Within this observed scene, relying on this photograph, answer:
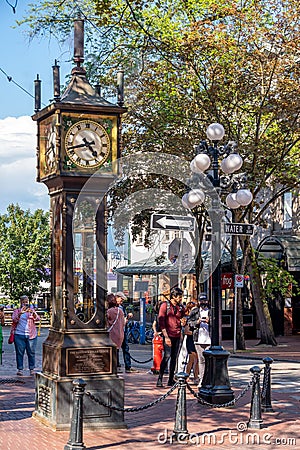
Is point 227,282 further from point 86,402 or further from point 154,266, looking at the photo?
point 86,402

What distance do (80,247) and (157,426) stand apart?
104 inches

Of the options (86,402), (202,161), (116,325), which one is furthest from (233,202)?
(86,402)

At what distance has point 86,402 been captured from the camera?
10430 mm

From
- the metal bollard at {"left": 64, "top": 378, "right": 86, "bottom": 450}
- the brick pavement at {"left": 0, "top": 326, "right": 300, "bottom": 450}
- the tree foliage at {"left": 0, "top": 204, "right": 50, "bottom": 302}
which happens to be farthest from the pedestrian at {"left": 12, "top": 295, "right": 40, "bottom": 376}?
the tree foliage at {"left": 0, "top": 204, "right": 50, "bottom": 302}

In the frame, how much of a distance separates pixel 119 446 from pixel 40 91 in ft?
16.8

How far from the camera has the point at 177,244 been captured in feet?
97.5

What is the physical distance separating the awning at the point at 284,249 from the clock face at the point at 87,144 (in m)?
23.6

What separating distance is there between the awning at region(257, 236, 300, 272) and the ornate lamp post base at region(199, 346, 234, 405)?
69.0 ft

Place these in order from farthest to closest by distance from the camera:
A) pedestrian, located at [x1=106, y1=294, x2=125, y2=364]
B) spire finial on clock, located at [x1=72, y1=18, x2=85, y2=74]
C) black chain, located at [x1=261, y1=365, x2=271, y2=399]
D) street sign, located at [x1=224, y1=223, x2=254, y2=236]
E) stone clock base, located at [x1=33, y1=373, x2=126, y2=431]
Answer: street sign, located at [x1=224, y1=223, x2=254, y2=236] → pedestrian, located at [x1=106, y1=294, x2=125, y2=364] → black chain, located at [x1=261, y1=365, x2=271, y2=399] → spire finial on clock, located at [x1=72, y1=18, x2=85, y2=74] → stone clock base, located at [x1=33, y1=373, x2=126, y2=431]

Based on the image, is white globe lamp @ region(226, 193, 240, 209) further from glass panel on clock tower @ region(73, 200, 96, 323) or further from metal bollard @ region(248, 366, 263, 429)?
metal bollard @ region(248, 366, 263, 429)

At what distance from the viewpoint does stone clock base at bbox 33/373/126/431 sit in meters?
10.3

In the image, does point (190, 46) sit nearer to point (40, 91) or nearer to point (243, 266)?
point (243, 266)

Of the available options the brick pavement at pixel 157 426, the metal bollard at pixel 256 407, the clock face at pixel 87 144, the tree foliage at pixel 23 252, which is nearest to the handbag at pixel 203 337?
the brick pavement at pixel 157 426

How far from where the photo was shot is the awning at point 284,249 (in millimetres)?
34375
